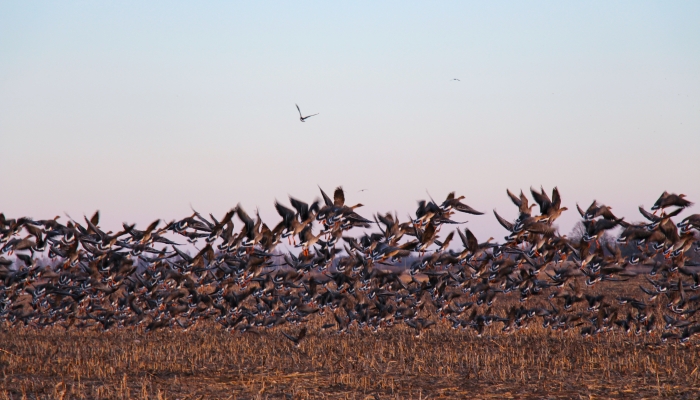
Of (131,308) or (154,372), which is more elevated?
(131,308)

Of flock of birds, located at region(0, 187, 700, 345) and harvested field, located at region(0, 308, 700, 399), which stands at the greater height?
flock of birds, located at region(0, 187, 700, 345)

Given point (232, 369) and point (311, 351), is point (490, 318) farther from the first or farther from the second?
point (232, 369)

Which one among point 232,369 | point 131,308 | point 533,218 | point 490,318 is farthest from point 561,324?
point 131,308

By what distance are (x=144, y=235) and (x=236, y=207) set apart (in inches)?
150

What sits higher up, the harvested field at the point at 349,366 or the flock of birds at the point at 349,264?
the flock of birds at the point at 349,264

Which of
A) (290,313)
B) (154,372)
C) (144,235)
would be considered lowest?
(154,372)

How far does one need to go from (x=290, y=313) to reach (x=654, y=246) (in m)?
15.3

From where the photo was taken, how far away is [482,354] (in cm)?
2239

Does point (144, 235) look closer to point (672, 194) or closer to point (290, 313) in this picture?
point (290, 313)

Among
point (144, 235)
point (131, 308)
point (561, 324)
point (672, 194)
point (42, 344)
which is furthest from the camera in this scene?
Answer: point (131, 308)

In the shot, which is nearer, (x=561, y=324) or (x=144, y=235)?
(x=144, y=235)

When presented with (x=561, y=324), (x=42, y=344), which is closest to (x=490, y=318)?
(x=561, y=324)

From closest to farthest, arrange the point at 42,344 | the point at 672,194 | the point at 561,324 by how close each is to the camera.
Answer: the point at 672,194, the point at 42,344, the point at 561,324

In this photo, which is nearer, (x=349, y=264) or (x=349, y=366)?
(x=349, y=366)
